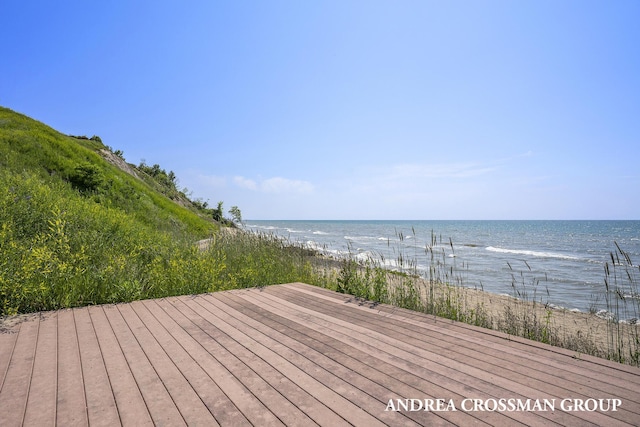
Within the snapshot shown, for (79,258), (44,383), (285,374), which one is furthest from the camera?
(79,258)

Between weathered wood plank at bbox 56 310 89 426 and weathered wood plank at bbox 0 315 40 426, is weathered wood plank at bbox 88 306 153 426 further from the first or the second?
weathered wood plank at bbox 0 315 40 426

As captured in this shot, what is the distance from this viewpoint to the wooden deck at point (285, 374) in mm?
2117

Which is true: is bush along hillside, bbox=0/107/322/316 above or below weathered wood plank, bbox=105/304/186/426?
above

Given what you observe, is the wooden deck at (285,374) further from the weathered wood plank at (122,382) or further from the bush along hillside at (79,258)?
the bush along hillside at (79,258)

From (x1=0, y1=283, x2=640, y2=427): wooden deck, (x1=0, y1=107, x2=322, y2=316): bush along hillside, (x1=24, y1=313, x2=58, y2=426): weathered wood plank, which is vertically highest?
(x1=0, y1=107, x2=322, y2=316): bush along hillside

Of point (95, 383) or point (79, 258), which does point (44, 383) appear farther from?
point (79, 258)

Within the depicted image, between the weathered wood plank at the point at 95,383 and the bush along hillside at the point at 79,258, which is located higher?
the bush along hillside at the point at 79,258

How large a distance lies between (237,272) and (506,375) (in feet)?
17.5

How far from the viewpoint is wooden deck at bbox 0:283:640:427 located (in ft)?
6.95

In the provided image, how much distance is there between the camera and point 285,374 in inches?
106

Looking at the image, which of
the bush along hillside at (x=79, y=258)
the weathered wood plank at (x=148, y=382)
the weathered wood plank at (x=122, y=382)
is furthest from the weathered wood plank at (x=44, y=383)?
the bush along hillside at (x=79, y=258)

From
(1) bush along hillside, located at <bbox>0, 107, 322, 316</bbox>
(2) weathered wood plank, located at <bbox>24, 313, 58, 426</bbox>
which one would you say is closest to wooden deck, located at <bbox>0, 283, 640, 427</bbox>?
(2) weathered wood plank, located at <bbox>24, 313, 58, 426</bbox>

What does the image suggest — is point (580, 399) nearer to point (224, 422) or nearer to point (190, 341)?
point (224, 422)

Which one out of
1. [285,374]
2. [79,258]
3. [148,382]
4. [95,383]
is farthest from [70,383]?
[79,258]
